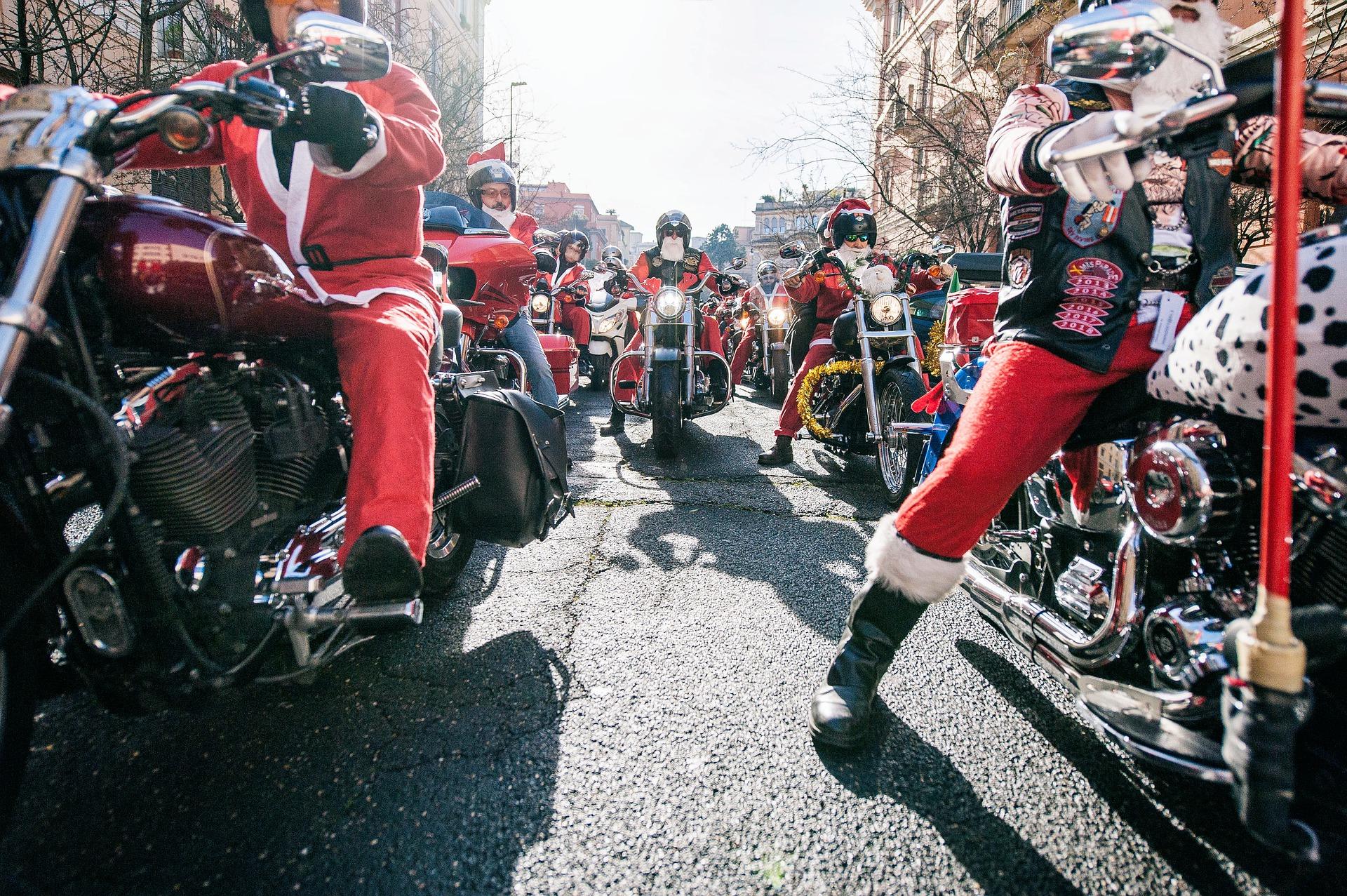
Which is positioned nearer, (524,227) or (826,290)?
(826,290)

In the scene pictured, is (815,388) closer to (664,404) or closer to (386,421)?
(664,404)

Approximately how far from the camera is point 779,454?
16.1 ft

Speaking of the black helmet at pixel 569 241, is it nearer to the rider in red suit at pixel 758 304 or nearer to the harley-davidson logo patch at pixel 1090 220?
the rider in red suit at pixel 758 304

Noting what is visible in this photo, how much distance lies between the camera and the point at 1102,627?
5.14ft

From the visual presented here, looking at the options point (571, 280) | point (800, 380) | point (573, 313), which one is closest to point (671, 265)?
point (571, 280)

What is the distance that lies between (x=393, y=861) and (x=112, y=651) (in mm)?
699

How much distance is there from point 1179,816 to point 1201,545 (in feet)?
2.13

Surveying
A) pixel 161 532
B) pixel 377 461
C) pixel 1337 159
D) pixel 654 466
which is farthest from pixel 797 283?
pixel 161 532

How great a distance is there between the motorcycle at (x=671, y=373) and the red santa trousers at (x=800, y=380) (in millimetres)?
768

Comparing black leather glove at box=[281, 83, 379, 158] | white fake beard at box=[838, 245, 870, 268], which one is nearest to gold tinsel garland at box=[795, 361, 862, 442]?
white fake beard at box=[838, 245, 870, 268]

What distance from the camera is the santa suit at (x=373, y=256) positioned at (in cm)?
166

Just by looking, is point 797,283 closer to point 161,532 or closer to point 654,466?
point 654,466

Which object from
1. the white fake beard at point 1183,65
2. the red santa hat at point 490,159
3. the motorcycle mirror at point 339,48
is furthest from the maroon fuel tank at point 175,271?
the red santa hat at point 490,159

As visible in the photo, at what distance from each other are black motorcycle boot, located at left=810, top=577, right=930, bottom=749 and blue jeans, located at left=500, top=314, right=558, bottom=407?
2.74 m
